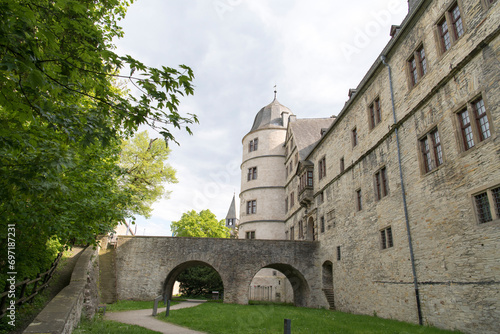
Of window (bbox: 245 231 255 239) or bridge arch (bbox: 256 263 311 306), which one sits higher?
window (bbox: 245 231 255 239)

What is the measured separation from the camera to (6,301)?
669cm

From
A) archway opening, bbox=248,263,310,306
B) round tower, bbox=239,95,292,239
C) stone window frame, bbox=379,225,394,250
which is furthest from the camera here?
round tower, bbox=239,95,292,239

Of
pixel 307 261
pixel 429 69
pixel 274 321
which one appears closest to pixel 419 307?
pixel 274 321

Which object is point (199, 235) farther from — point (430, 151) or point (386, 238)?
point (430, 151)

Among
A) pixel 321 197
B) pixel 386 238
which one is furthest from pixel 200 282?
pixel 386 238

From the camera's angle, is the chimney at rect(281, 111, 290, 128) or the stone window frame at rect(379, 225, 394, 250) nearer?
the stone window frame at rect(379, 225, 394, 250)

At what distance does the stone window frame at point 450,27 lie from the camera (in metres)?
10.5

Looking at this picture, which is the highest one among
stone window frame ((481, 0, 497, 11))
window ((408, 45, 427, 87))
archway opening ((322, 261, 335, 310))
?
window ((408, 45, 427, 87))

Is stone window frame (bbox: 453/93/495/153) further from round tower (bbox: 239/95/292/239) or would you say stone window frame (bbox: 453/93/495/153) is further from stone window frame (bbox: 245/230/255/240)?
stone window frame (bbox: 245/230/255/240)

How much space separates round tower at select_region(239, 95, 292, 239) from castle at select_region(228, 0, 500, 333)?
10555mm

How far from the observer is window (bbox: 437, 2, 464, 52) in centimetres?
1068

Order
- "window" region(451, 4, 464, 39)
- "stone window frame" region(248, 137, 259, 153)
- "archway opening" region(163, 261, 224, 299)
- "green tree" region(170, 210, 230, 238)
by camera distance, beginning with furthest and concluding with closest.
Result: "green tree" region(170, 210, 230, 238), "stone window frame" region(248, 137, 259, 153), "archway opening" region(163, 261, 224, 299), "window" region(451, 4, 464, 39)

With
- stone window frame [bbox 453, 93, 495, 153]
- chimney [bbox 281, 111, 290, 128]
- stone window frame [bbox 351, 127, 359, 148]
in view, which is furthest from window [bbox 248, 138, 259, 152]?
stone window frame [bbox 453, 93, 495, 153]

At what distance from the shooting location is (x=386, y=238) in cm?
1431
